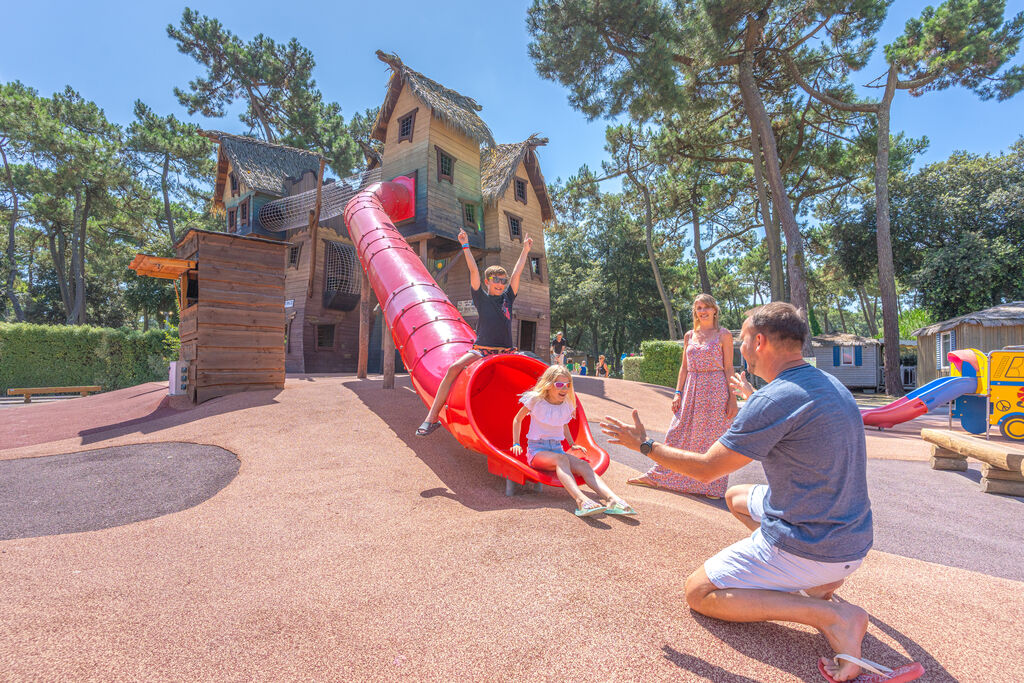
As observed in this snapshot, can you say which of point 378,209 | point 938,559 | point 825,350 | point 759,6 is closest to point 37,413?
point 378,209

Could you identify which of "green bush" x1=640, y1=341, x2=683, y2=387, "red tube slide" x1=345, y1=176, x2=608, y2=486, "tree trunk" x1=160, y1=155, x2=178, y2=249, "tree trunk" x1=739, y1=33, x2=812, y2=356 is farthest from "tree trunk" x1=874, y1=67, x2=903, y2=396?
"tree trunk" x1=160, y1=155, x2=178, y2=249

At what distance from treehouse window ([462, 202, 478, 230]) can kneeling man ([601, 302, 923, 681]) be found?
1681 cm

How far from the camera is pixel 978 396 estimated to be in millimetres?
8547

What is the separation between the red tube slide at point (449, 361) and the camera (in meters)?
4.50

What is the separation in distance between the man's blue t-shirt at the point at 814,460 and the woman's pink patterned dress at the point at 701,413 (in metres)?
2.79

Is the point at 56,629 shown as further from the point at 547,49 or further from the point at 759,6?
the point at 759,6

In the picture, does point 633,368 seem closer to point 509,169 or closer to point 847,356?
point 509,169

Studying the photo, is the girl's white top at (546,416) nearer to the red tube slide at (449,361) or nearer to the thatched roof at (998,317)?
the red tube slide at (449,361)

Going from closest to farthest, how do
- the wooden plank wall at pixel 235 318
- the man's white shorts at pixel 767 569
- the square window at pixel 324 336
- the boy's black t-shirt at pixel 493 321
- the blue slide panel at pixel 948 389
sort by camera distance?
the man's white shorts at pixel 767 569
the boy's black t-shirt at pixel 493 321
the blue slide panel at pixel 948 389
the wooden plank wall at pixel 235 318
the square window at pixel 324 336

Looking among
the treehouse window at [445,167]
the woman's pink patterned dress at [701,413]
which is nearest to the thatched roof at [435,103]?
the treehouse window at [445,167]

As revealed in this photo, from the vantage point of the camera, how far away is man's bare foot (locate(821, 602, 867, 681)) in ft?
6.20

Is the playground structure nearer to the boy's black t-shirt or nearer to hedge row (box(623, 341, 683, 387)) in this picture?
hedge row (box(623, 341, 683, 387))

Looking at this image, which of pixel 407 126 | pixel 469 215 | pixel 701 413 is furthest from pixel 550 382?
pixel 407 126

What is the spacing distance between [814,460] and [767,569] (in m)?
0.52
